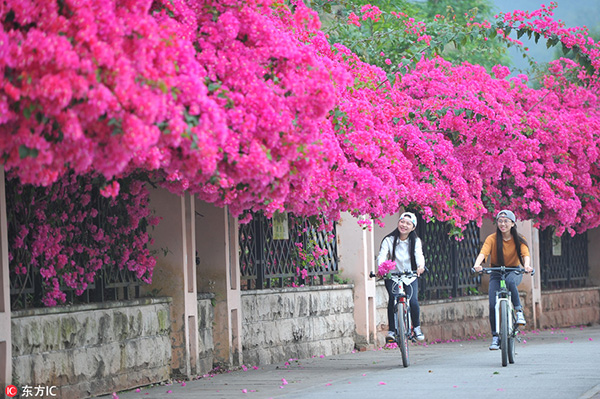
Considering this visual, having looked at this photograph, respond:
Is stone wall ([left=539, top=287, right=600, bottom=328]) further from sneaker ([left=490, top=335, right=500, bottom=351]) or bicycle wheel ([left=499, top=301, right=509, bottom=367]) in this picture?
bicycle wheel ([left=499, top=301, right=509, bottom=367])

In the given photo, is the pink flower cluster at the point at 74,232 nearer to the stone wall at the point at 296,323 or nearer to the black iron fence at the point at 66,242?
the black iron fence at the point at 66,242

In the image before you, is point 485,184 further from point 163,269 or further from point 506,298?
point 163,269

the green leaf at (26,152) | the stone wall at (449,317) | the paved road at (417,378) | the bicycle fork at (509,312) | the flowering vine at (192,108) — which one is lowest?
the paved road at (417,378)

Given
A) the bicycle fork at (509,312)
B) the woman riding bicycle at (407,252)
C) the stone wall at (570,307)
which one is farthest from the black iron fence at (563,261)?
the bicycle fork at (509,312)

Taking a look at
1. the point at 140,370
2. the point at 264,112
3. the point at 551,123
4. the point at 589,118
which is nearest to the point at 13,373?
the point at 140,370

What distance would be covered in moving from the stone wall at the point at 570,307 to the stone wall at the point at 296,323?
26.3 feet

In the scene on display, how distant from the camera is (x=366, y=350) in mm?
16156

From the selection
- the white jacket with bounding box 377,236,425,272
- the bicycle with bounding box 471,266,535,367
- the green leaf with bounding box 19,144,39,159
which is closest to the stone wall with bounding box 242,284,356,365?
the white jacket with bounding box 377,236,425,272

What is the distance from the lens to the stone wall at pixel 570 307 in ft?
76.1

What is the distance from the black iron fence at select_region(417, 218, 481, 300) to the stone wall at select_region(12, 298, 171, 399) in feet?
25.9

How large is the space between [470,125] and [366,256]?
108 inches

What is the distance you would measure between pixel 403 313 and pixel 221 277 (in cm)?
220

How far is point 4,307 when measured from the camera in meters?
8.72

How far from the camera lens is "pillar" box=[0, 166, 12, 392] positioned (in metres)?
8.72
